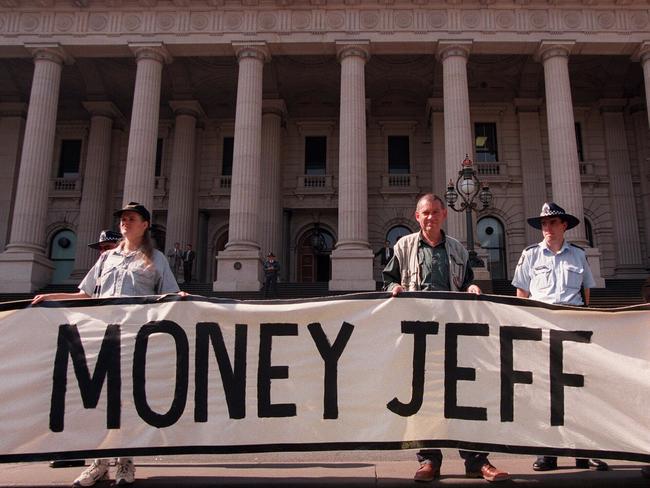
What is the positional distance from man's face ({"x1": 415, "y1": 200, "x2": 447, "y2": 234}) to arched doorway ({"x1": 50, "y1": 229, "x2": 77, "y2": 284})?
82.8 ft

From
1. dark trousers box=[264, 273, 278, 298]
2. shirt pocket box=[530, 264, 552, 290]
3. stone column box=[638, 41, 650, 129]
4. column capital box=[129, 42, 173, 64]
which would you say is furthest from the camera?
column capital box=[129, 42, 173, 64]

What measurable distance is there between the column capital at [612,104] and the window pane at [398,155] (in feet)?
30.2

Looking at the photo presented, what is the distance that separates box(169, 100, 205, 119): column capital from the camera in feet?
84.8

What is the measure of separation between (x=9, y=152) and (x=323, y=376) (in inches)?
1076

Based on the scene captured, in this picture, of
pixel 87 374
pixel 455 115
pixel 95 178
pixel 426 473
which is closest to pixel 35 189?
pixel 95 178

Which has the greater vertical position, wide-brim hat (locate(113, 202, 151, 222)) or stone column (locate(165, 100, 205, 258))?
stone column (locate(165, 100, 205, 258))

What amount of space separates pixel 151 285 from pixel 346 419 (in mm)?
1970

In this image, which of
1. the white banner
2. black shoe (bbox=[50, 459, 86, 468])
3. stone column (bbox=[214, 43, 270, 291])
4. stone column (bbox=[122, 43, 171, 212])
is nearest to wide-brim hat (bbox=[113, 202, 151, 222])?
the white banner

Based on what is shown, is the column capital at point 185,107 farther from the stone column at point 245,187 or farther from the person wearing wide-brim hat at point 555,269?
the person wearing wide-brim hat at point 555,269

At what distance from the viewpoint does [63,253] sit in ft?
87.5

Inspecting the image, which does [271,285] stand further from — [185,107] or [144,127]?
[185,107]

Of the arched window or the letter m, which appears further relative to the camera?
the arched window

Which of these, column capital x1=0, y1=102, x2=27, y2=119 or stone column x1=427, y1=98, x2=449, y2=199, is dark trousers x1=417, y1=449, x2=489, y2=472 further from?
column capital x1=0, y1=102, x2=27, y2=119

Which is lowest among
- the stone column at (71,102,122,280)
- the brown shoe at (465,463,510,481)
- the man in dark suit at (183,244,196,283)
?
the brown shoe at (465,463,510,481)
